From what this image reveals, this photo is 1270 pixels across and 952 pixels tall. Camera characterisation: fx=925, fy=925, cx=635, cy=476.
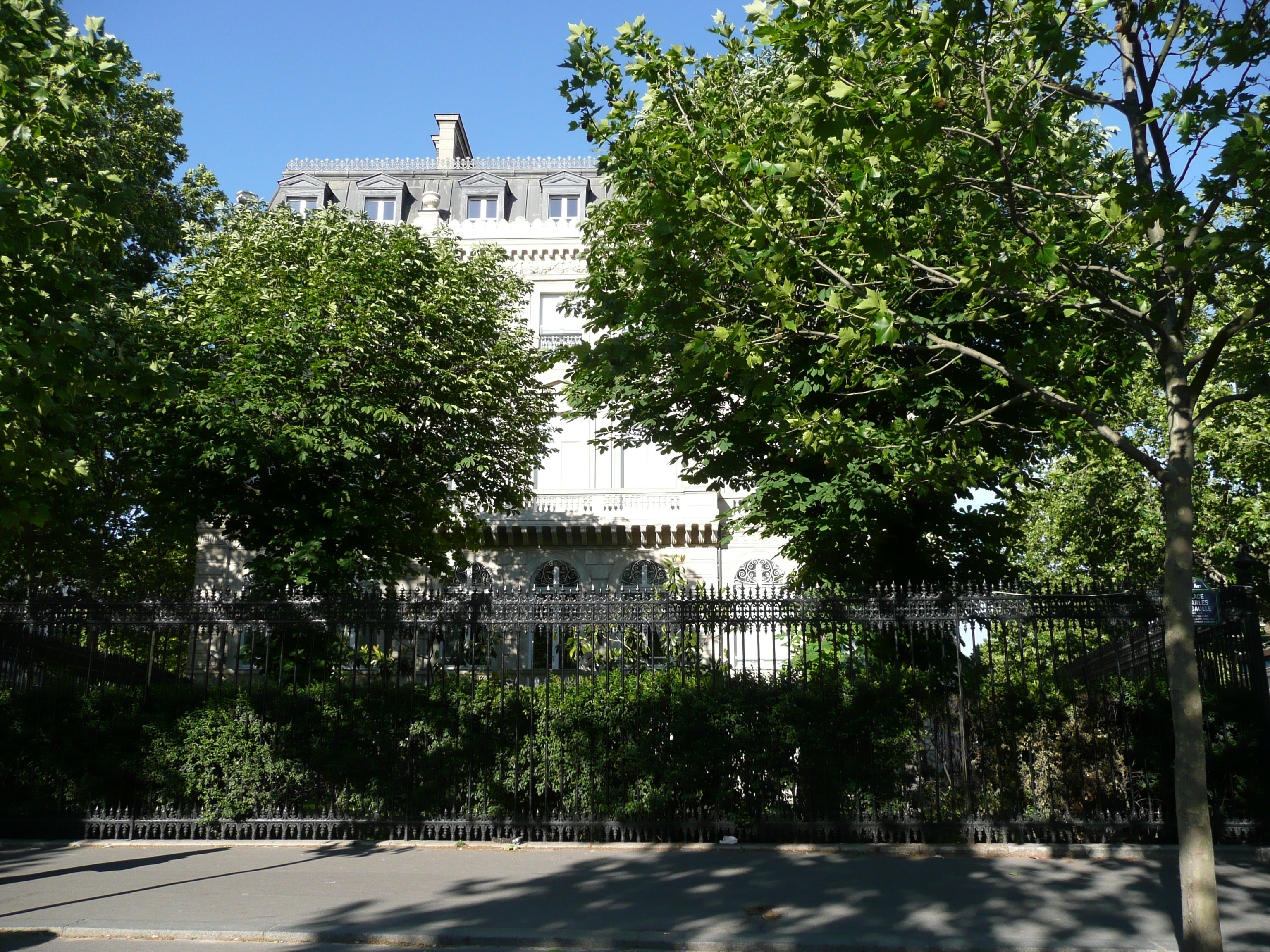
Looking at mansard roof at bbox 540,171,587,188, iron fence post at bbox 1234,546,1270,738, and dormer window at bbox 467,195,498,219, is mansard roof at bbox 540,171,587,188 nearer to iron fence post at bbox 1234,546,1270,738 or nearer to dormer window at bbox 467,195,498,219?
dormer window at bbox 467,195,498,219

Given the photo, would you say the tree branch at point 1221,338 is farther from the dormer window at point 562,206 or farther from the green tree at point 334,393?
the dormer window at point 562,206

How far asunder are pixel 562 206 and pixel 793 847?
29314mm

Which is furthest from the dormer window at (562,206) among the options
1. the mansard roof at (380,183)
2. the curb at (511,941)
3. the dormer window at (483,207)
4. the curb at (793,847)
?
the curb at (511,941)

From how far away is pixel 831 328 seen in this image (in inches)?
348

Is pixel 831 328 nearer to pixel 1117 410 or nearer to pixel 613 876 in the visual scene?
pixel 613 876

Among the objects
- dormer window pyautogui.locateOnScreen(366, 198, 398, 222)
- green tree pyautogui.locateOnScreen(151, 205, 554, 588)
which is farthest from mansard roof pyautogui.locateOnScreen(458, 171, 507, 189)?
green tree pyautogui.locateOnScreen(151, 205, 554, 588)

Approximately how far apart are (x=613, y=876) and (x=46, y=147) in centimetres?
1084

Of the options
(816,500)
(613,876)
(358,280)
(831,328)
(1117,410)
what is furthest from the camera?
(358,280)

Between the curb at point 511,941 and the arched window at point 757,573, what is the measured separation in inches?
896

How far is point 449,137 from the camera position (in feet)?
131

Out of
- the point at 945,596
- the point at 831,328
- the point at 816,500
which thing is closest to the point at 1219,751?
the point at 945,596

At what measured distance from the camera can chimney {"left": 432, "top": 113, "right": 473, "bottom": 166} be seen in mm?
39656

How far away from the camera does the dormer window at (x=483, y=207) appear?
3616cm

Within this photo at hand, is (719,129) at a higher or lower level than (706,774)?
higher
